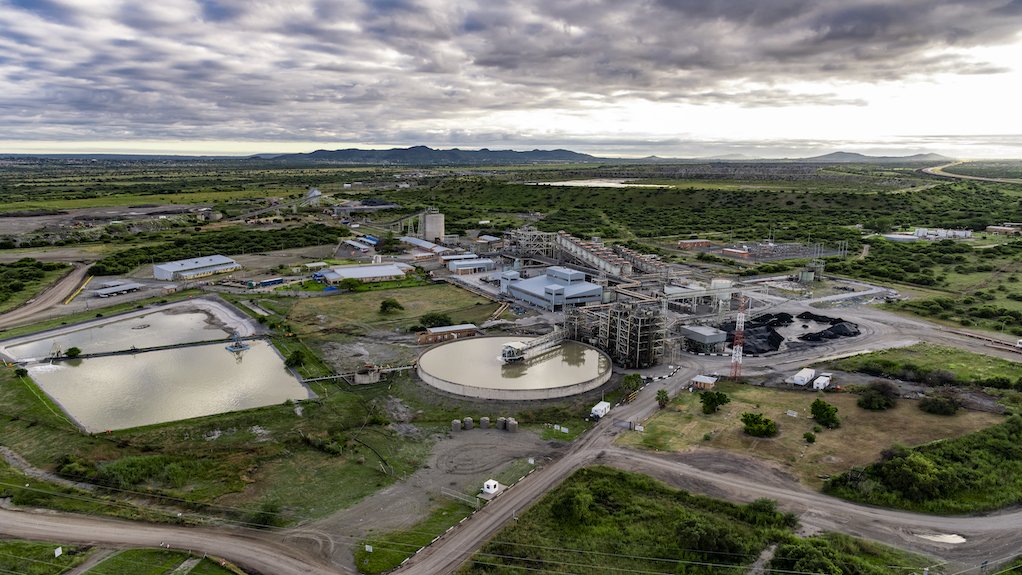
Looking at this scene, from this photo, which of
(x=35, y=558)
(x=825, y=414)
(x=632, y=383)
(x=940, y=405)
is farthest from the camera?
(x=632, y=383)

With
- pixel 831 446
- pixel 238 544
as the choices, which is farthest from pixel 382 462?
pixel 831 446

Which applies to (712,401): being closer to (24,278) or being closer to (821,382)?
(821,382)

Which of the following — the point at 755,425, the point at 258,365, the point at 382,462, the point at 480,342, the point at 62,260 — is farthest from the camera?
the point at 62,260

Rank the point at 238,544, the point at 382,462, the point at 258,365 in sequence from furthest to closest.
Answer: the point at 258,365
the point at 382,462
the point at 238,544

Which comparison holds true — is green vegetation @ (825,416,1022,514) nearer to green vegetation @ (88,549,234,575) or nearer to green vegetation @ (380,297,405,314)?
green vegetation @ (88,549,234,575)

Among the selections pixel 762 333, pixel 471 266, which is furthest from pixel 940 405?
pixel 471 266

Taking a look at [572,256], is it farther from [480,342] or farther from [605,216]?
→ [605,216]

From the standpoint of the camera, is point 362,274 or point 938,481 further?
point 362,274
